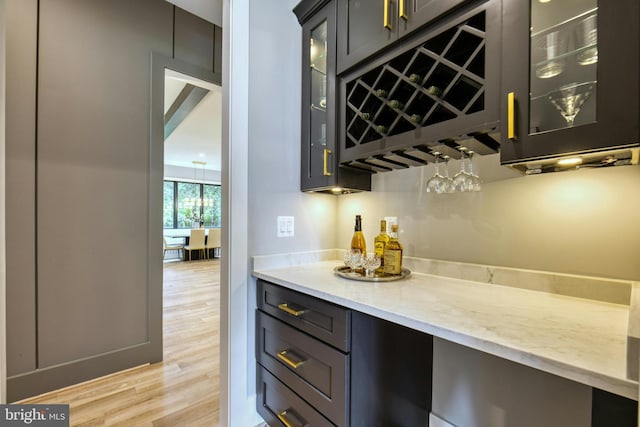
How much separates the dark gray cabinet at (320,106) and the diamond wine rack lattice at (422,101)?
9cm

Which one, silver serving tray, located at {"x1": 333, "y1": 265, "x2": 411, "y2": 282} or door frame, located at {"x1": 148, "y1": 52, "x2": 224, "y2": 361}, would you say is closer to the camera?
silver serving tray, located at {"x1": 333, "y1": 265, "x2": 411, "y2": 282}

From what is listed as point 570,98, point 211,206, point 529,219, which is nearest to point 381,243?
point 529,219

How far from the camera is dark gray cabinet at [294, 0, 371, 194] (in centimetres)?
144

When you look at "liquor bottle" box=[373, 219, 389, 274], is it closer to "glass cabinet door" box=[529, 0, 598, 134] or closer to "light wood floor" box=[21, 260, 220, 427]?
"glass cabinet door" box=[529, 0, 598, 134]

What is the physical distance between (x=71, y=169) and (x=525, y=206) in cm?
275

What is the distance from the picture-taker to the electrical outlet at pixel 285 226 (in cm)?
158

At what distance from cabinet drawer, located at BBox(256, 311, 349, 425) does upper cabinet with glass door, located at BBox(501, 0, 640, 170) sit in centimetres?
95

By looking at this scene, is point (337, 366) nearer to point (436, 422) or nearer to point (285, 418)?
point (285, 418)

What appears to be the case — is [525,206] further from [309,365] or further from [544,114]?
[309,365]

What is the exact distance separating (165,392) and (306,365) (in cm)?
132

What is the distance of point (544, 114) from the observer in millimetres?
808

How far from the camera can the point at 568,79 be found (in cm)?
79

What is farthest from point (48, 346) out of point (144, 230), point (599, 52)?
point (599, 52)

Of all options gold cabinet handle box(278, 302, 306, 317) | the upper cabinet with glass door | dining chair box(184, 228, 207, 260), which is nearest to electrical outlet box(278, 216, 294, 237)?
gold cabinet handle box(278, 302, 306, 317)
